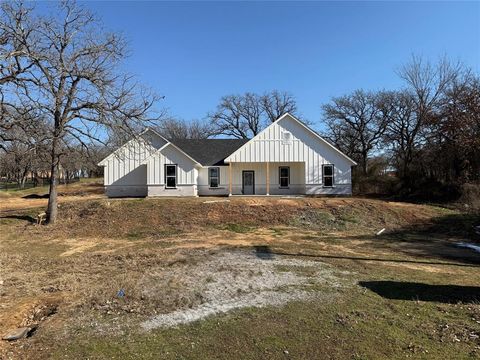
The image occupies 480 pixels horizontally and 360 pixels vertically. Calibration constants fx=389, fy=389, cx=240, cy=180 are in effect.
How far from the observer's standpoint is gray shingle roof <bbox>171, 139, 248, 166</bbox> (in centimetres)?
3036

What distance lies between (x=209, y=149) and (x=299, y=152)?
26.3ft

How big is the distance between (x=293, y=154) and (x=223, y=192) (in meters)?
6.05

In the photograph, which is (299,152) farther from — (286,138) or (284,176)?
(284,176)

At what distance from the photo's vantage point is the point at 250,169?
29.7 metres

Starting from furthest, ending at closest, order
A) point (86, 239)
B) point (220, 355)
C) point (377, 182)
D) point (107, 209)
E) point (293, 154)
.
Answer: point (377, 182)
point (293, 154)
point (107, 209)
point (86, 239)
point (220, 355)

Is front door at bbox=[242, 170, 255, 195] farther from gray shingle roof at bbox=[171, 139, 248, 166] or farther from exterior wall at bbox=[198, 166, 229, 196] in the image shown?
gray shingle roof at bbox=[171, 139, 248, 166]

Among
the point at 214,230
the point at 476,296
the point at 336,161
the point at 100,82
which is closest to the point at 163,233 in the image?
the point at 214,230

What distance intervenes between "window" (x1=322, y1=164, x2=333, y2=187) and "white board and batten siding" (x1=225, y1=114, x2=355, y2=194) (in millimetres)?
270

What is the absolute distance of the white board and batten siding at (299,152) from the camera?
1102 inches

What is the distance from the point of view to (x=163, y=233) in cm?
1809

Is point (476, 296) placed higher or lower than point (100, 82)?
lower

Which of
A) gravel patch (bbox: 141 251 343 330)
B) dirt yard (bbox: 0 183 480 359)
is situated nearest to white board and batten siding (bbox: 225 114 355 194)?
dirt yard (bbox: 0 183 480 359)

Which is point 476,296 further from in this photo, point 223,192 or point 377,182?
point 377,182

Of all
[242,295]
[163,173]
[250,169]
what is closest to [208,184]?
[250,169]
